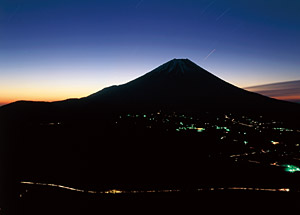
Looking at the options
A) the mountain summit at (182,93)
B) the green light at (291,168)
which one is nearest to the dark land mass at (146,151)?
the green light at (291,168)

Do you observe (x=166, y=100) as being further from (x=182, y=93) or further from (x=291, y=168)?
(x=291, y=168)

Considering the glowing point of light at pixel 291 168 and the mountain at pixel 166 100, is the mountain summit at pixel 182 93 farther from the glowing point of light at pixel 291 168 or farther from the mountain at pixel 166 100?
the glowing point of light at pixel 291 168

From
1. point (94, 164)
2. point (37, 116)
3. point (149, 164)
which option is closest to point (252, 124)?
point (149, 164)

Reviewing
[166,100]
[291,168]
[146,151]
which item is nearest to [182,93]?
[166,100]

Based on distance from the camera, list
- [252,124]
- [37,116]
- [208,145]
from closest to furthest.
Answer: [208,145], [252,124], [37,116]

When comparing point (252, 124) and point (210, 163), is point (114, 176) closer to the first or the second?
point (210, 163)

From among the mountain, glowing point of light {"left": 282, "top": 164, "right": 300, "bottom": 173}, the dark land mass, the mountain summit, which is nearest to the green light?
glowing point of light {"left": 282, "top": 164, "right": 300, "bottom": 173}
